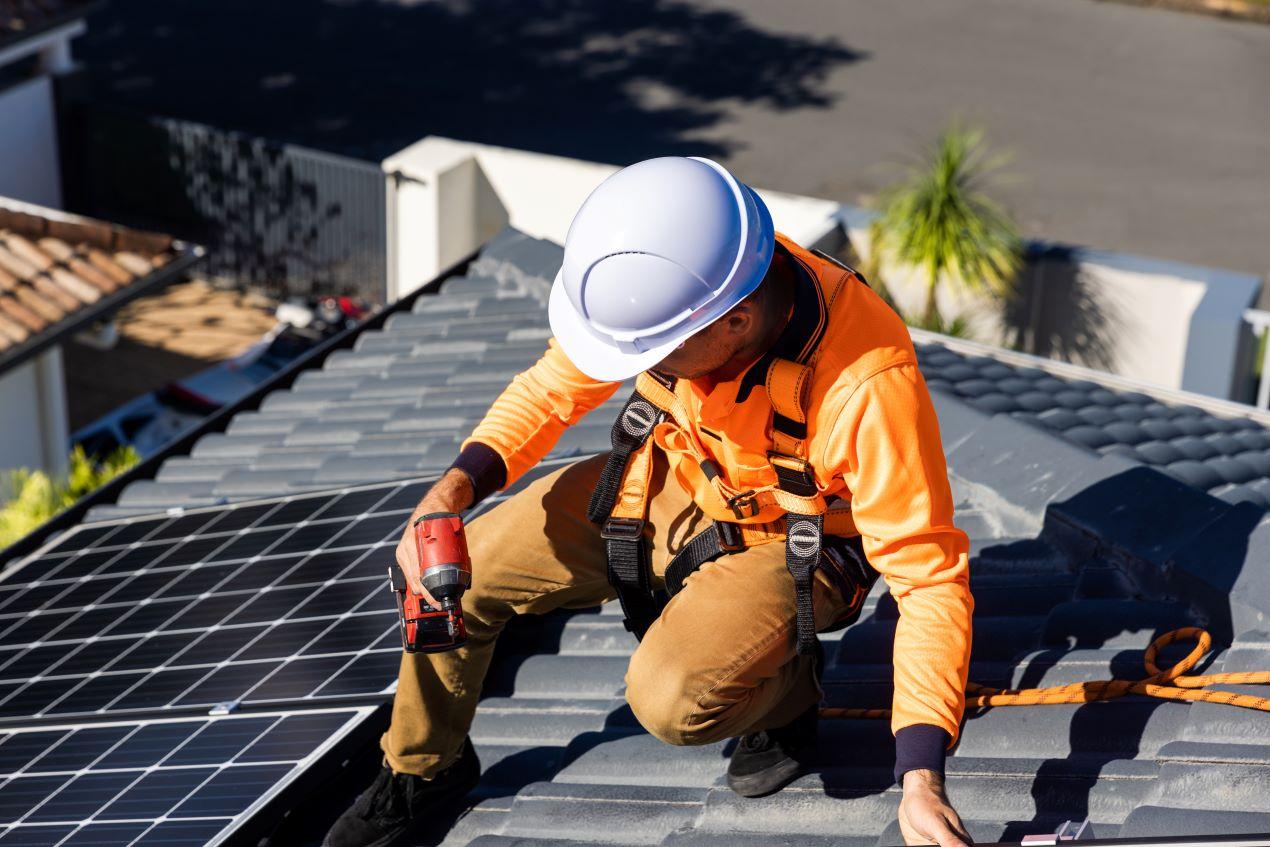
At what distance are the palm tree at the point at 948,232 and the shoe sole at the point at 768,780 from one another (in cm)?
1049

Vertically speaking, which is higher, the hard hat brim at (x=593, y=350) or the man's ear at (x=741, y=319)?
the man's ear at (x=741, y=319)

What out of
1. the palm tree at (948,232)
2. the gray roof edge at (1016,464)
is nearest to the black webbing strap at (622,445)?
the gray roof edge at (1016,464)

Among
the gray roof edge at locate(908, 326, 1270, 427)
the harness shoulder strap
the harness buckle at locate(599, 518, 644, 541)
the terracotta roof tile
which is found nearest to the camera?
the harness shoulder strap

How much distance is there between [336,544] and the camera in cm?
562

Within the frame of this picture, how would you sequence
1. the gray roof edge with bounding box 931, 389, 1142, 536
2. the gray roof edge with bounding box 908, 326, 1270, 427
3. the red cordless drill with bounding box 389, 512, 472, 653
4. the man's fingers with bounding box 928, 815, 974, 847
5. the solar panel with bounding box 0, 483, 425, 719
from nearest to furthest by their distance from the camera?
1. the man's fingers with bounding box 928, 815, 974, 847
2. the red cordless drill with bounding box 389, 512, 472, 653
3. the solar panel with bounding box 0, 483, 425, 719
4. the gray roof edge with bounding box 931, 389, 1142, 536
5. the gray roof edge with bounding box 908, 326, 1270, 427

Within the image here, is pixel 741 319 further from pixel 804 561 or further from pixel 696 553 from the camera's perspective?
pixel 696 553

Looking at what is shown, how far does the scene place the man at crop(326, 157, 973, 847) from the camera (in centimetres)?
355

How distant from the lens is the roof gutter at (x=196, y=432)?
6820mm

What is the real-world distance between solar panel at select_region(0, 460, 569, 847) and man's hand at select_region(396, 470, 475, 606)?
693 millimetres

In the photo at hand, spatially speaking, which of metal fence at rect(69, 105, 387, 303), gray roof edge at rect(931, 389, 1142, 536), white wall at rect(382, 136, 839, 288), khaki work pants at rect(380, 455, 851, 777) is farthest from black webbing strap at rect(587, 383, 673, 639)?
metal fence at rect(69, 105, 387, 303)

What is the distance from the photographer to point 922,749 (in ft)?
11.2

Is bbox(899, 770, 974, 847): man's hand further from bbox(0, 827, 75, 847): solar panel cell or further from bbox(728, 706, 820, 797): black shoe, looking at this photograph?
bbox(0, 827, 75, 847): solar panel cell

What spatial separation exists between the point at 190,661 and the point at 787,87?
67.7 ft

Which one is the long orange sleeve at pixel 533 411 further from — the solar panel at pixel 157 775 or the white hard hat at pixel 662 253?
the solar panel at pixel 157 775
